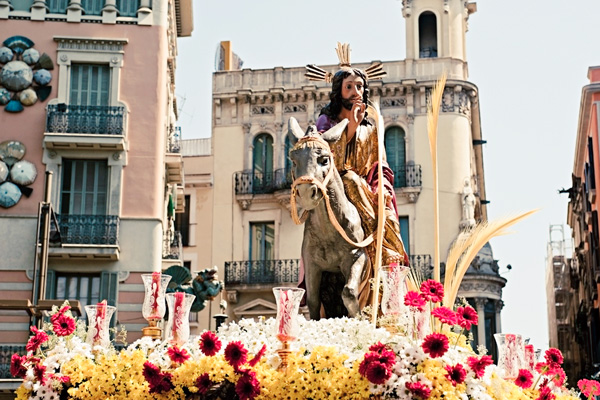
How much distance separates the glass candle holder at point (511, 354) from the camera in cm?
888

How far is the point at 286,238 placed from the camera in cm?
4084

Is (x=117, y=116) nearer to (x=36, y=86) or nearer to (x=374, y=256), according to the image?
(x=36, y=86)

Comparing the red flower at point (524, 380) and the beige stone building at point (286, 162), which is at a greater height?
the beige stone building at point (286, 162)

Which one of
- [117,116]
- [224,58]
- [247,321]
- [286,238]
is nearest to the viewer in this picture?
[247,321]

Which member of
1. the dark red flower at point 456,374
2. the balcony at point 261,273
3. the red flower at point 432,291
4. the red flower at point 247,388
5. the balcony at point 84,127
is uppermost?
the balcony at point 84,127

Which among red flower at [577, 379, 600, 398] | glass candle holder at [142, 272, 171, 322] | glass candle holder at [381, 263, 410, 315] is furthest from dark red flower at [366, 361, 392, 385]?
glass candle holder at [142, 272, 171, 322]

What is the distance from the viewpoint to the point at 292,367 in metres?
7.97

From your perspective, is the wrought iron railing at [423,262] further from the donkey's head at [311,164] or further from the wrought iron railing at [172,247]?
the donkey's head at [311,164]

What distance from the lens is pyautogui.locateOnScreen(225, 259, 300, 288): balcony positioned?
3988 centimetres

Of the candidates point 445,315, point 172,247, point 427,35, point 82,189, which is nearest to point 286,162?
point 172,247

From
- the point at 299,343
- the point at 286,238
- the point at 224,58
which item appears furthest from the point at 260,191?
the point at 299,343

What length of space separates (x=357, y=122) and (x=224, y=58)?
117 ft

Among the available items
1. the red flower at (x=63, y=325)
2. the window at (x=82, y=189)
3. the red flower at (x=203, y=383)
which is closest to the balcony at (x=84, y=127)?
the window at (x=82, y=189)

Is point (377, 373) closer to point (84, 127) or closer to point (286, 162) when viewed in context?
point (84, 127)
